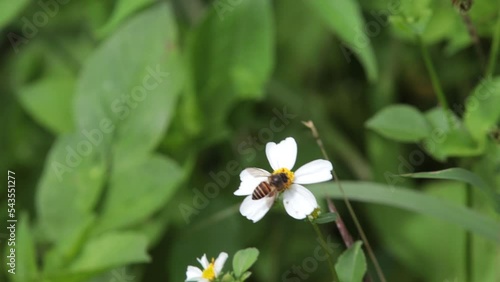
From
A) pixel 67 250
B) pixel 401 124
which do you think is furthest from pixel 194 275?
pixel 67 250

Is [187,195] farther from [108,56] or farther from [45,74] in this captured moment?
[45,74]

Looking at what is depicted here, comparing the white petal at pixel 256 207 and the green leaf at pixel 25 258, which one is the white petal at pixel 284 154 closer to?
the white petal at pixel 256 207

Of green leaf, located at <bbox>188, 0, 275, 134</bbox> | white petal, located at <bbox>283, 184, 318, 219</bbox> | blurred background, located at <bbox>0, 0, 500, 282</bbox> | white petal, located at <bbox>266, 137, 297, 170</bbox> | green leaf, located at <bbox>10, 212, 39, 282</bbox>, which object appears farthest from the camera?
green leaf, located at <bbox>188, 0, 275, 134</bbox>

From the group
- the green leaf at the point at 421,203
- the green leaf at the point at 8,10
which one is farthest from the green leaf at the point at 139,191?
the green leaf at the point at 8,10

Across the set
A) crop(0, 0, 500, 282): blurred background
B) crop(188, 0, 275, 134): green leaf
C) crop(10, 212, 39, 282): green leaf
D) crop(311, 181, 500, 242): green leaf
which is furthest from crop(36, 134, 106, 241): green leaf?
crop(311, 181, 500, 242): green leaf

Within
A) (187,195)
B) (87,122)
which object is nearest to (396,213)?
(187,195)

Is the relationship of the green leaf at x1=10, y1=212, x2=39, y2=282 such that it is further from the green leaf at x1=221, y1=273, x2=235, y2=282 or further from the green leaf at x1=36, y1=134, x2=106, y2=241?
the green leaf at x1=221, y1=273, x2=235, y2=282
